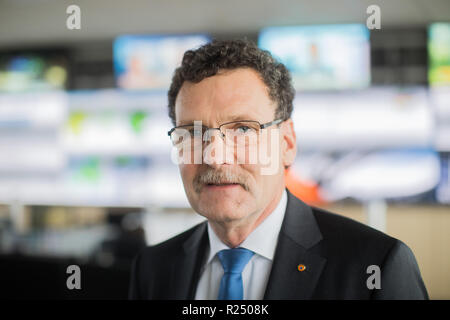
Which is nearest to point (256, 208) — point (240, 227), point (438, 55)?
point (240, 227)

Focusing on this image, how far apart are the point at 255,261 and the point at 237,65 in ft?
1.23

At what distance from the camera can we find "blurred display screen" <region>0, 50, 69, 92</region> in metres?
2.96

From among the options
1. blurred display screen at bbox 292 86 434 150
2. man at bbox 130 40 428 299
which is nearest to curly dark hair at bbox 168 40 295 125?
man at bbox 130 40 428 299

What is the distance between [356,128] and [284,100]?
2003 mm

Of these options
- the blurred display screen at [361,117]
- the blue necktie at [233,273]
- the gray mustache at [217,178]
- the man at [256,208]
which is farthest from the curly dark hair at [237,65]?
the blurred display screen at [361,117]

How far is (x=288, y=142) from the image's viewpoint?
0.73m

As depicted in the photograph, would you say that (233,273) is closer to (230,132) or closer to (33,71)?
(230,132)

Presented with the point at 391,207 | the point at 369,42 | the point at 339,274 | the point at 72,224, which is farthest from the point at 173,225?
the point at 369,42

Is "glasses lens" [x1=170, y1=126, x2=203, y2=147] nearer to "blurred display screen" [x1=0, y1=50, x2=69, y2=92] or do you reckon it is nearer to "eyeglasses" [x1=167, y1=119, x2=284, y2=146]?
"eyeglasses" [x1=167, y1=119, x2=284, y2=146]

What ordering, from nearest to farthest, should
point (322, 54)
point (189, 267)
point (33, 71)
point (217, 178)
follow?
point (217, 178)
point (189, 267)
point (322, 54)
point (33, 71)

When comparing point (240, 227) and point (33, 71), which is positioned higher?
point (33, 71)
